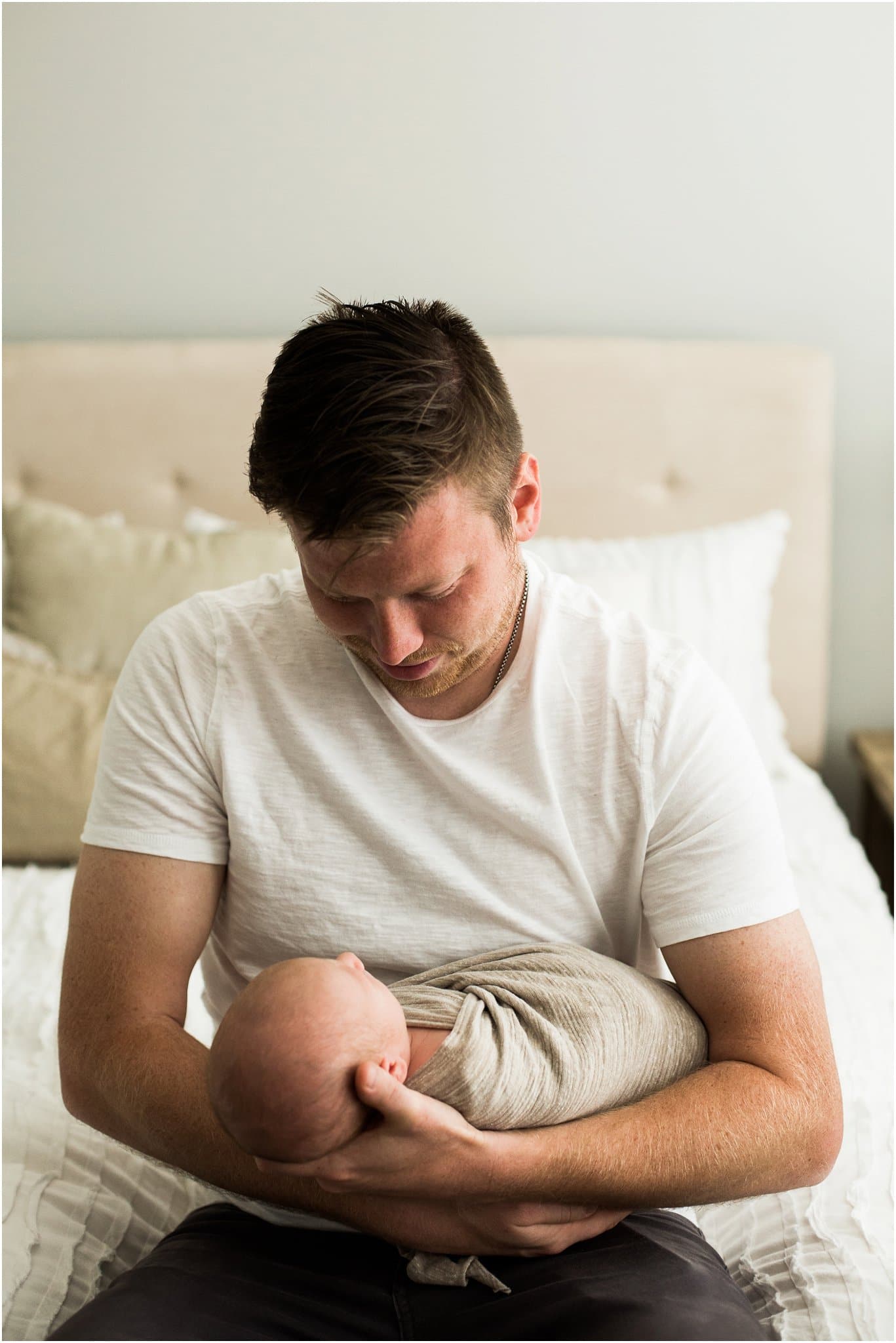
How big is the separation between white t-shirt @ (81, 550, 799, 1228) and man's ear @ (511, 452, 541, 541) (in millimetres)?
118

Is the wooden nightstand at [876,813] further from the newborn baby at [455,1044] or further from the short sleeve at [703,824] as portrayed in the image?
the newborn baby at [455,1044]

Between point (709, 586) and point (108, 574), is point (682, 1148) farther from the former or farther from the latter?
point (108, 574)

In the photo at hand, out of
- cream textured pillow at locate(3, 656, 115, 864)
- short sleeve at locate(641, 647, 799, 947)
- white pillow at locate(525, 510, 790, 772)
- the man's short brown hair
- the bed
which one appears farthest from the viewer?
white pillow at locate(525, 510, 790, 772)

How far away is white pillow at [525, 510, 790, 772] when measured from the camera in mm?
2145

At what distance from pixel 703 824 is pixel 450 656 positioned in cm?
30

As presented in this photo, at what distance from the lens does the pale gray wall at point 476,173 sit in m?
2.39

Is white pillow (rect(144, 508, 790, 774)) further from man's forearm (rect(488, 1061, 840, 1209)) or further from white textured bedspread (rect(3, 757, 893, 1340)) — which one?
man's forearm (rect(488, 1061, 840, 1209))

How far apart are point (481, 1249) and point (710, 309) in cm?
204

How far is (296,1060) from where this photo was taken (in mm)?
889

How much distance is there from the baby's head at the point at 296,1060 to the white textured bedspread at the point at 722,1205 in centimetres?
37

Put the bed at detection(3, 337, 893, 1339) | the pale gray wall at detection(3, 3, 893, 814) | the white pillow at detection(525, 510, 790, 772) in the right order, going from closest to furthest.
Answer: the bed at detection(3, 337, 893, 1339) < the white pillow at detection(525, 510, 790, 772) < the pale gray wall at detection(3, 3, 893, 814)

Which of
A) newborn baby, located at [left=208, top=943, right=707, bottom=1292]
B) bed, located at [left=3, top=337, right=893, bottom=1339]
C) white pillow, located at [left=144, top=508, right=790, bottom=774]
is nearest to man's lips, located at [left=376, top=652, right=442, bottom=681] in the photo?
newborn baby, located at [left=208, top=943, right=707, bottom=1292]

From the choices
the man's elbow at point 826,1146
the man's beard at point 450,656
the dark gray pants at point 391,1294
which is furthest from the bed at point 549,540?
the man's beard at point 450,656

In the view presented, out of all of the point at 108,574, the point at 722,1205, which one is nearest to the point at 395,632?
the point at 722,1205
